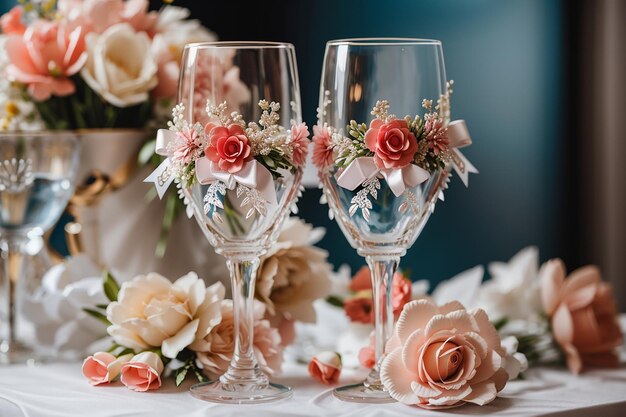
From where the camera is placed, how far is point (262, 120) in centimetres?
81

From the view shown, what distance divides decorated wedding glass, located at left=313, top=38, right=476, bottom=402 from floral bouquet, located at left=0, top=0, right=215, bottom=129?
39 cm

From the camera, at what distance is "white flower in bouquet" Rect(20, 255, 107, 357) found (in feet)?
3.43

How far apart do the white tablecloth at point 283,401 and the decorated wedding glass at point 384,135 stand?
0.05m

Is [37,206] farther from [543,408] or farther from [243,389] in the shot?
[543,408]

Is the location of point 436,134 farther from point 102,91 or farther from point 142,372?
point 102,91

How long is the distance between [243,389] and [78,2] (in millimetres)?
597

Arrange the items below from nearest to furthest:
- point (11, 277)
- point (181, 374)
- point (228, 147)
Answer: point (228, 147), point (181, 374), point (11, 277)

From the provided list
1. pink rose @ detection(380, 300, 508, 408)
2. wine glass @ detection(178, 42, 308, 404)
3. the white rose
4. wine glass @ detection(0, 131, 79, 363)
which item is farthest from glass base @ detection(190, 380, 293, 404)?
the white rose

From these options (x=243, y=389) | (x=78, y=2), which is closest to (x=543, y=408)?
(x=243, y=389)

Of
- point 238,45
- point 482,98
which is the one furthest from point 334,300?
point 482,98

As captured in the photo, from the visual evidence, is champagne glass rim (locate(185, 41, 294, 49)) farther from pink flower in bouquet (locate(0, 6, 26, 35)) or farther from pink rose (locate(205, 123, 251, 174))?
pink flower in bouquet (locate(0, 6, 26, 35))

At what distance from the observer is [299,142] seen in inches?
32.6

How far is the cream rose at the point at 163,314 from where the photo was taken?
2.95 ft

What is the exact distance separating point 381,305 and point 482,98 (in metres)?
2.27
